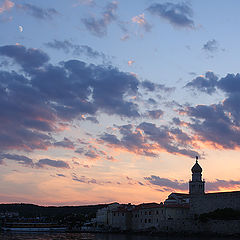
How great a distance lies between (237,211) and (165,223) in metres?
13.3

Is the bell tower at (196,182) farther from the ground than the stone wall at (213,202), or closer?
farther from the ground

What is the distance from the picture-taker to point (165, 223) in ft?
245

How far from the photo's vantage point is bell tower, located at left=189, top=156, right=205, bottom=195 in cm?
8631

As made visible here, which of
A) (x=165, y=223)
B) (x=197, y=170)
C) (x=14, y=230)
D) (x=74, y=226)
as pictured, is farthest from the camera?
(x=74, y=226)

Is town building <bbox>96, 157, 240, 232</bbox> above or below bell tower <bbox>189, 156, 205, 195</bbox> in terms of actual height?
below

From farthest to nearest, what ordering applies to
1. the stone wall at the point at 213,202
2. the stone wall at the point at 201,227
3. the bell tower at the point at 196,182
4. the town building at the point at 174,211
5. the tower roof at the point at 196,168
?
the tower roof at the point at 196,168, the bell tower at the point at 196,182, the town building at the point at 174,211, the stone wall at the point at 213,202, the stone wall at the point at 201,227

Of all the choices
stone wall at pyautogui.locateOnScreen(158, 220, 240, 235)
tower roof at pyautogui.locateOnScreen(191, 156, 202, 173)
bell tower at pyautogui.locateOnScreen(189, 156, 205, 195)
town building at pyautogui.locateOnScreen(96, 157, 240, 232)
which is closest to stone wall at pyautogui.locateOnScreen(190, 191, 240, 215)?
town building at pyautogui.locateOnScreen(96, 157, 240, 232)

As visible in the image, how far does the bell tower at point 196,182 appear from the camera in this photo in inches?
3398

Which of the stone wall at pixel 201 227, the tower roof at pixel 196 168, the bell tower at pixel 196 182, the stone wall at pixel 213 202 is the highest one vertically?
the tower roof at pixel 196 168

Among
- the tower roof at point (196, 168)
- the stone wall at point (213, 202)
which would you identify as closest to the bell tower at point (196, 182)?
the tower roof at point (196, 168)

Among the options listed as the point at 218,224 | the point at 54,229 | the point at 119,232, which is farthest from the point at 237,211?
the point at 54,229

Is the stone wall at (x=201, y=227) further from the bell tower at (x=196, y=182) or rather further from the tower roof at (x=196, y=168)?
the tower roof at (x=196, y=168)

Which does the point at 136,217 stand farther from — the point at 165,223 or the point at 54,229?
the point at 54,229

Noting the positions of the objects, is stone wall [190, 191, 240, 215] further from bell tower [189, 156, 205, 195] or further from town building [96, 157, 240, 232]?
bell tower [189, 156, 205, 195]
